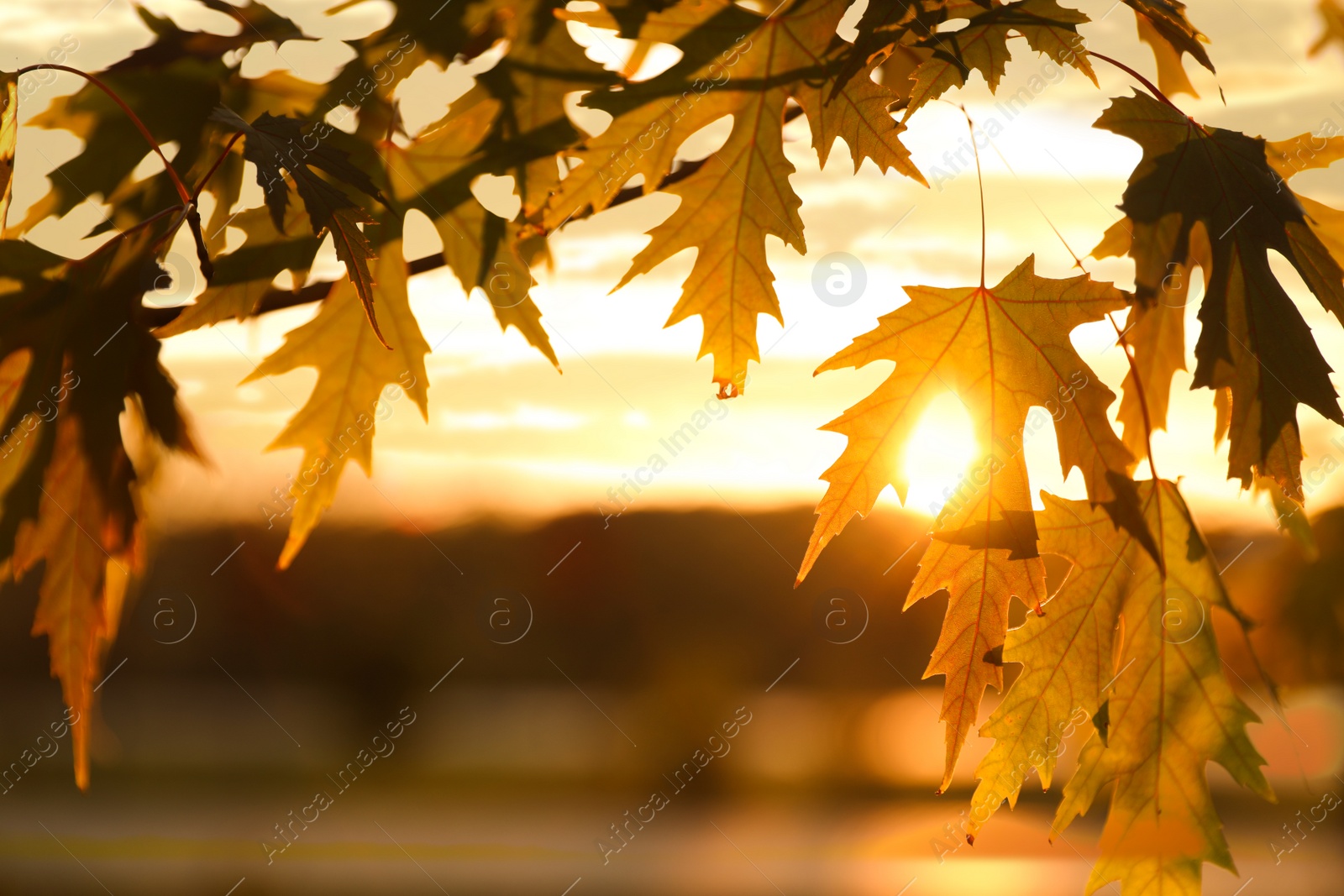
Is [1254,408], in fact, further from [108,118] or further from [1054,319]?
[108,118]

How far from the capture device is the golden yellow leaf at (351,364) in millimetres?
841

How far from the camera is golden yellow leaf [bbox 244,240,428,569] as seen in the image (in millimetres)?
841

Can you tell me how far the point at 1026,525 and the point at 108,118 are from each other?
80 cm

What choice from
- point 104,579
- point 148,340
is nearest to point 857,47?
point 148,340

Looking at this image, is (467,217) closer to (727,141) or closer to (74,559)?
(727,141)

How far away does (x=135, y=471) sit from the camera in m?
0.81

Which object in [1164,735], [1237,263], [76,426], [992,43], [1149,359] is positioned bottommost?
[1164,735]

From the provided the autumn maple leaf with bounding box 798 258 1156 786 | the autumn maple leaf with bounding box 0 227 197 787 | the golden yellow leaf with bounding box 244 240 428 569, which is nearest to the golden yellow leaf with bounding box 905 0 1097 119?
the autumn maple leaf with bounding box 798 258 1156 786

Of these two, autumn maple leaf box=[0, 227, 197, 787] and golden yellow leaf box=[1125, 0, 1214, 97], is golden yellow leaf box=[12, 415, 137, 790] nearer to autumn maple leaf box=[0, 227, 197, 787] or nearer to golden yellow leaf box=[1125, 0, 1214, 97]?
autumn maple leaf box=[0, 227, 197, 787]

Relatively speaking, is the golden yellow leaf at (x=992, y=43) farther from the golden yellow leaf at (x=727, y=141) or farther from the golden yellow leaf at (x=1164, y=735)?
the golden yellow leaf at (x=1164, y=735)

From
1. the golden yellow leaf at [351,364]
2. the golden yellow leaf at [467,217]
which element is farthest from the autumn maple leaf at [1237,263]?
the golden yellow leaf at [351,364]

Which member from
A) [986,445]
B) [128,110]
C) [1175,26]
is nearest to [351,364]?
[128,110]

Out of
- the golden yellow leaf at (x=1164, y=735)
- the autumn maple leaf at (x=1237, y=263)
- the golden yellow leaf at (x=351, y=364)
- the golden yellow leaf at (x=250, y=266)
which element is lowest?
the golden yellow leaf at (x=1164, y=735)

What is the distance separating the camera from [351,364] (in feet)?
2.81
